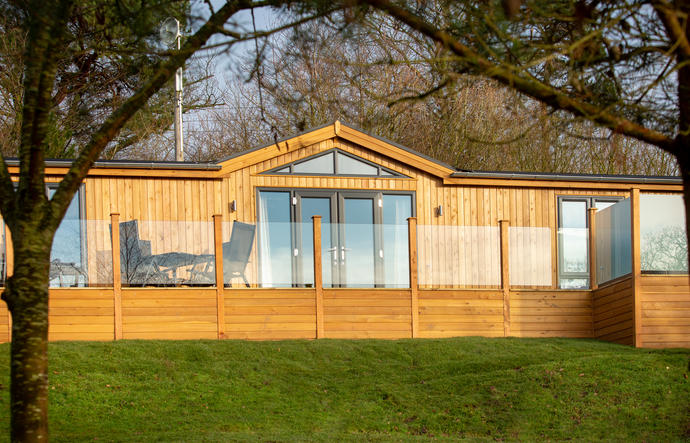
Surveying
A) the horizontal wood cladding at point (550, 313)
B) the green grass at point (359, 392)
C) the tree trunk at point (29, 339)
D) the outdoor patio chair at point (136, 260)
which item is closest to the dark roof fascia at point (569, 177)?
the horizontal wood cladding at point (550, 313)

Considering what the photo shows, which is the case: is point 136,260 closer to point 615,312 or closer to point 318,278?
point 318,278

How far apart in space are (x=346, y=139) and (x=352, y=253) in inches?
98.1

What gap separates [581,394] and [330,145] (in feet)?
22.7

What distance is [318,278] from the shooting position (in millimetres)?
12984

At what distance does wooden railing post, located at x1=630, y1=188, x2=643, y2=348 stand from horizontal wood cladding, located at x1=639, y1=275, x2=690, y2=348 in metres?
0.07

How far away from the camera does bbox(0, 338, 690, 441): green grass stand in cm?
872

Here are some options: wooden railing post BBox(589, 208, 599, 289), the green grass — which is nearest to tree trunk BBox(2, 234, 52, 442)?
the green grass

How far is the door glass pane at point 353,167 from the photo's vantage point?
14.9m

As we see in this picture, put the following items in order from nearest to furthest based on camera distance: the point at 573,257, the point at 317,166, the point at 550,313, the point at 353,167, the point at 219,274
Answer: the point at 219,274, the point at 550,313, the point at 573,257, the point at 317,166, the point at 353,167

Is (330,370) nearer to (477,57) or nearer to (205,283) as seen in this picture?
(205,283)

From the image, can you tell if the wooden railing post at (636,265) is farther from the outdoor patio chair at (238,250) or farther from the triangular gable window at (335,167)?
the outdoor patio chair at (238,250)

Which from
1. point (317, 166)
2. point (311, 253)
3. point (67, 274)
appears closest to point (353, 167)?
point (317, 166)

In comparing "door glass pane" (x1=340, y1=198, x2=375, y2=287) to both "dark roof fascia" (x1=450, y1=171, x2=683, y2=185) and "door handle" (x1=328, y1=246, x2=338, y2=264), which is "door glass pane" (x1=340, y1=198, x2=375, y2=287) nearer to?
"door handle" (x1=328, y1=246, x2=338, y2=264)

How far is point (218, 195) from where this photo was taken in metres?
14.4
